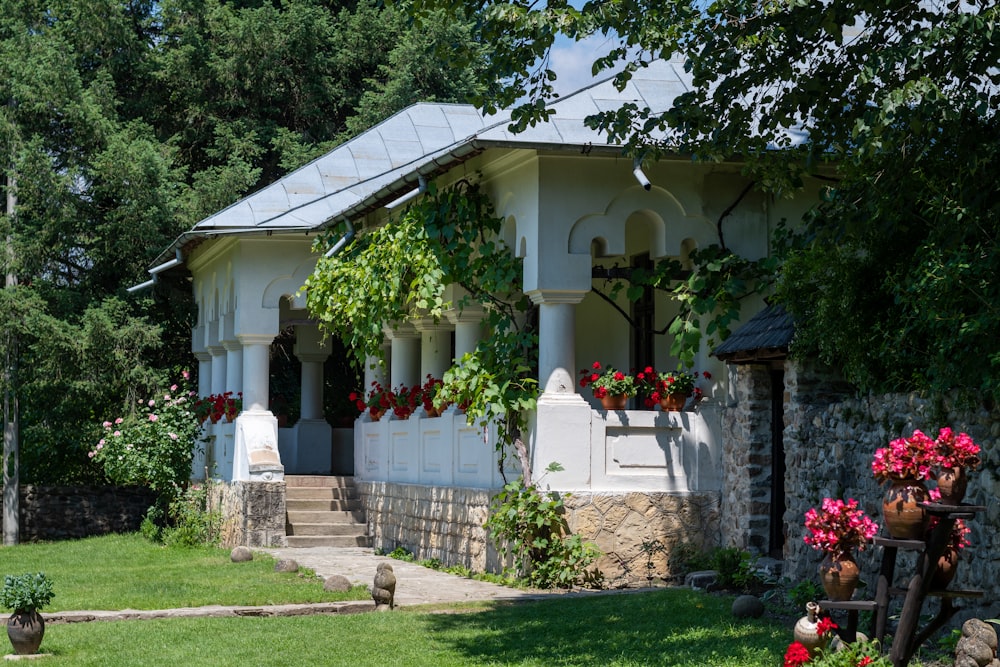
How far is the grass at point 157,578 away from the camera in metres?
11.6

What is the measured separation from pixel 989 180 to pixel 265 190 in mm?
12546

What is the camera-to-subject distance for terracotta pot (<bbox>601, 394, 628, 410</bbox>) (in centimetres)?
1272

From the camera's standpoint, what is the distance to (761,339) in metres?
11.4

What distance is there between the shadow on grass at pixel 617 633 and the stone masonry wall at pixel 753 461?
1.11 metres

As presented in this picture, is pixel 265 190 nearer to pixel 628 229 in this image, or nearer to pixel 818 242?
pixel 628 229

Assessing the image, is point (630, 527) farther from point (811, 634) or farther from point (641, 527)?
point (811, 634)

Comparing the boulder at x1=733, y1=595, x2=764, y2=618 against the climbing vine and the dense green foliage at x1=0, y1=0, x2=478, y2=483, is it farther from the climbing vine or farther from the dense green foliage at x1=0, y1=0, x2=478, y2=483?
the dense green foliage at x1=0, y1=0, x2=478, y2=483

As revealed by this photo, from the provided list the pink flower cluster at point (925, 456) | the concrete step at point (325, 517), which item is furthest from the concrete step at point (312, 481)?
the pink flower cluster at point (925, 456)

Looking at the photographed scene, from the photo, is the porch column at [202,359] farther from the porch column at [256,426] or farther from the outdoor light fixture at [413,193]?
the outdoor light fixture at [413,193]

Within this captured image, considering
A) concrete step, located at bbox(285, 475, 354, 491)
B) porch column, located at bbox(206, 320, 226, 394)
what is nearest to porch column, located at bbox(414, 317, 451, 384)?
concrete step, located at bbox(285, 475, 354, 491)

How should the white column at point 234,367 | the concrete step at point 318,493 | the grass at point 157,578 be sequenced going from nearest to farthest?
the grass at point 157,578
the concrete step at point 318,493
the white column at point 234,367

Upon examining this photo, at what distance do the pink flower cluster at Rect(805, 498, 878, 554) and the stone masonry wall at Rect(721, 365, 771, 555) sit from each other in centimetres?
497

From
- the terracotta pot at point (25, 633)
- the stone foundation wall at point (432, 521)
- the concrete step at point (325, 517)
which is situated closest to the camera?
the terracotta pot at point (25, 633)

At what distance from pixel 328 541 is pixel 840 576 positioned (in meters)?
11.1
